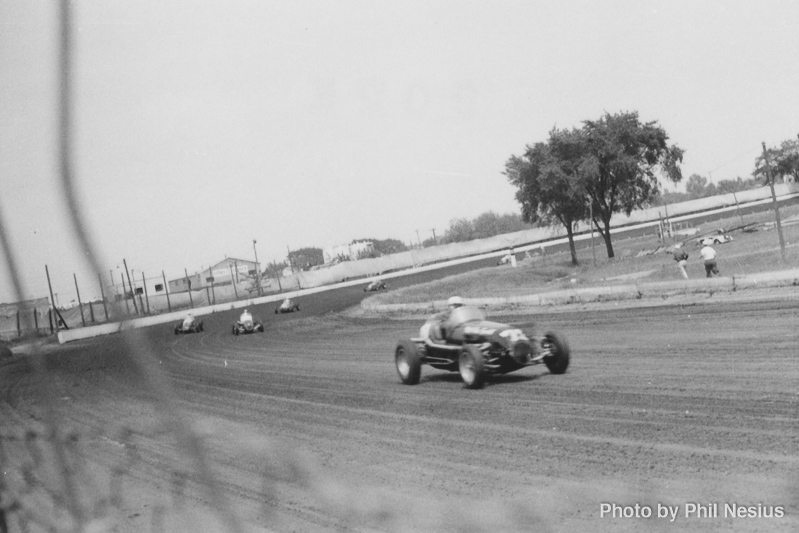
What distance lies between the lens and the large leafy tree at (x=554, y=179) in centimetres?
4759

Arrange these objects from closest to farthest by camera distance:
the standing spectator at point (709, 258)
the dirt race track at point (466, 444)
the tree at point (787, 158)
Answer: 1. the dirt race track at point (466, 444)
2. the standing spectator at point (709, 258)
3. the tree at point (787, 158)

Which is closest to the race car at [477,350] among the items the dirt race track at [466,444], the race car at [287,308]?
the dirt race track at [466,444]

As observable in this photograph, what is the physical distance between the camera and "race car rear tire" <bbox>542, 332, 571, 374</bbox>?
37.8 feet

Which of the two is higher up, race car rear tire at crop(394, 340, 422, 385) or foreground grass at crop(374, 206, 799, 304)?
race car rear tire at crop(394, 340, 422, 385)

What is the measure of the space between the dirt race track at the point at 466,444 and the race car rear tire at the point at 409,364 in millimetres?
211

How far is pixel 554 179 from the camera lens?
47.8 meters

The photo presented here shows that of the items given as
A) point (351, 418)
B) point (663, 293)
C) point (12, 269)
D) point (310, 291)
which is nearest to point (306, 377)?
point (351, 418)

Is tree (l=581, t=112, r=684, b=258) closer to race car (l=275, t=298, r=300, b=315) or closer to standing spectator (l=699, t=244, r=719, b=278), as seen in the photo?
race car (l=275, t=298, r=300, b=315)

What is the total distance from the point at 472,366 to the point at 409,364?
1561 millimetres

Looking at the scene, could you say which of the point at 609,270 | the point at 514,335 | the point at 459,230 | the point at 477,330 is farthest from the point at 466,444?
the point at 459,230

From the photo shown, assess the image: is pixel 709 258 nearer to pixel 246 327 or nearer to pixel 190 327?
pixel 246 327

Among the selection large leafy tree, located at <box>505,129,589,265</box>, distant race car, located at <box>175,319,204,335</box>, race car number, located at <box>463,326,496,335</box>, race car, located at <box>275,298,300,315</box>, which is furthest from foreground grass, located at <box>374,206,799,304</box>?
race car number, located at <box>463,326,496,335</box>

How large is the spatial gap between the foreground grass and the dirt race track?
11150mm

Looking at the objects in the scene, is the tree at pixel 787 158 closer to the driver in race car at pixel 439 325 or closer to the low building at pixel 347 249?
the driver in race car at pixel 439 325
